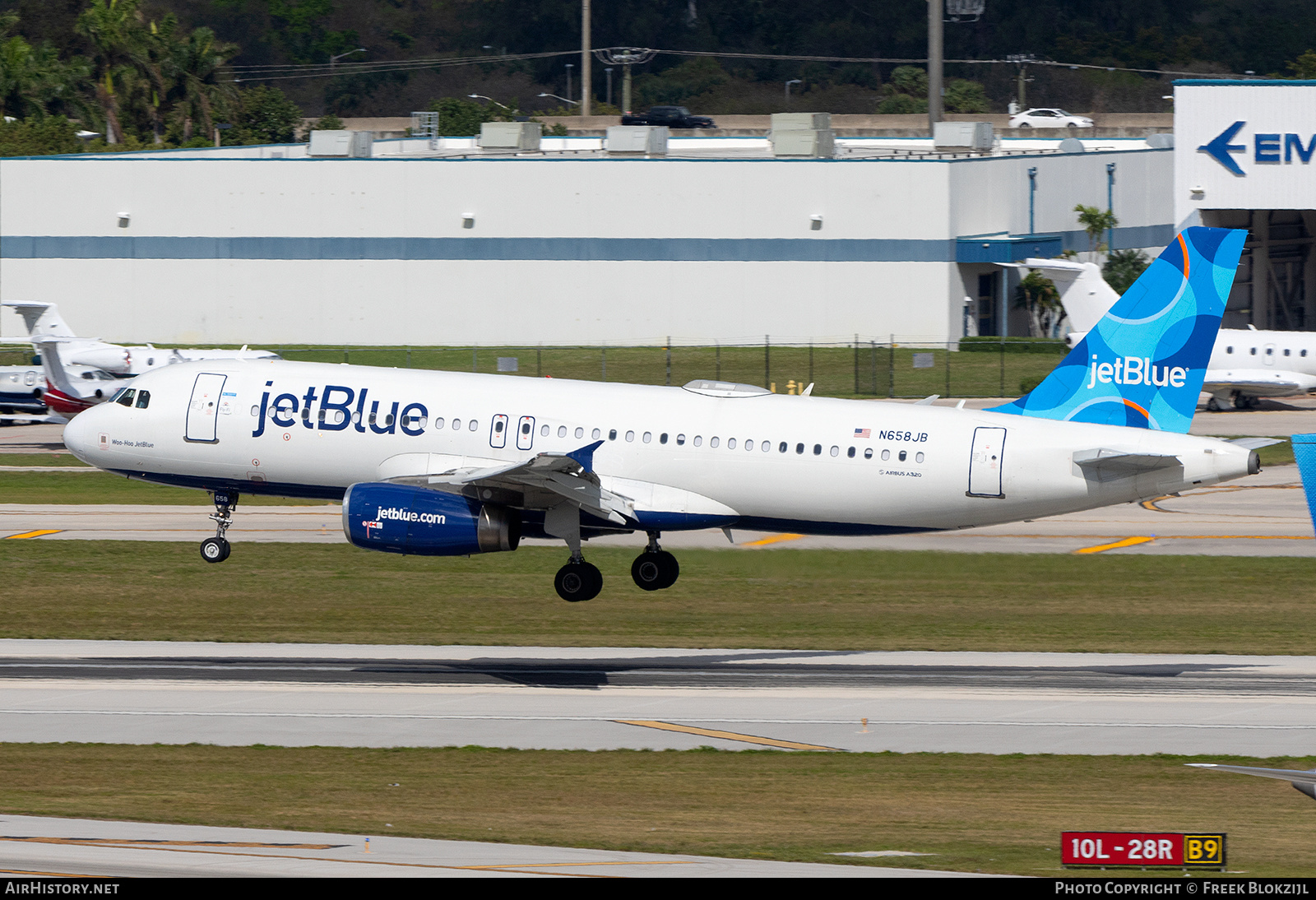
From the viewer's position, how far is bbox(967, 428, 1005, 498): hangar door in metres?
40.5

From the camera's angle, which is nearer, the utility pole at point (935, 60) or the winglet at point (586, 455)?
the winglet at point (586, 455)

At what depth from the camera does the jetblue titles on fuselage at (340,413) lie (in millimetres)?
42469

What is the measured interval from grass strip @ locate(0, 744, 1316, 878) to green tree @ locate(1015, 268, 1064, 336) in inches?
3251

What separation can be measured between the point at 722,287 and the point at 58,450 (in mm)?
42352

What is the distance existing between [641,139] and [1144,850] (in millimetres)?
91300

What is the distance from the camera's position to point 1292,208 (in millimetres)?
102688

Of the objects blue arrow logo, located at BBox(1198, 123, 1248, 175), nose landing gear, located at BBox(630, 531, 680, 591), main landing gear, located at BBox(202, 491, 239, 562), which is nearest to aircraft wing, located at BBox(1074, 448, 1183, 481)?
nose landing gear, located at BBox(630, 531, 680, 591)

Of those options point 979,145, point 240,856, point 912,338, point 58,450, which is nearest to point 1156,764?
point 240,856

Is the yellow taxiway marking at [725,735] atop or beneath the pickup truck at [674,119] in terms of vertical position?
beneath

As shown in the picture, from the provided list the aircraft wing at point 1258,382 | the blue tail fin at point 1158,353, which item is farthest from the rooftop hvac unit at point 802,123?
the blue tail fin at point 1158,353

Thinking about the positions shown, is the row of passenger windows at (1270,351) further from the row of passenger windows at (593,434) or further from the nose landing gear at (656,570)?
the nose landing gear at (656,570)

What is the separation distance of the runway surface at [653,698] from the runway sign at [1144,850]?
22.8ft

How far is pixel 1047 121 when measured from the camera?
155m
